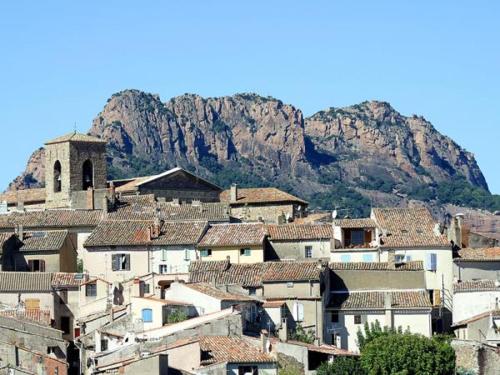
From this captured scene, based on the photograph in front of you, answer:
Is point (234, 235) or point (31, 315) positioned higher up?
point (234, 235)

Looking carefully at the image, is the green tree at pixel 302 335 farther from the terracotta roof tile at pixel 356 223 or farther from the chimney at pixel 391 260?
the terracotta roof tile at pixel 356 223

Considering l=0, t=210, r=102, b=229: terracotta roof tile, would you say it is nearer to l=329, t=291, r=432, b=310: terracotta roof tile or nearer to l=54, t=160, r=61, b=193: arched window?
l=54, t=160, r=61, b=193: arched window

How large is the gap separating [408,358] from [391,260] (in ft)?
34.9

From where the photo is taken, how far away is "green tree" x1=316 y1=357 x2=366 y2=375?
7294 centimetres

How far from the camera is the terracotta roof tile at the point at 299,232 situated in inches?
3511

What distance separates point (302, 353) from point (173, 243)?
53.4ft

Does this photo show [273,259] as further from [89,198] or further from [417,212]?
[89,198]

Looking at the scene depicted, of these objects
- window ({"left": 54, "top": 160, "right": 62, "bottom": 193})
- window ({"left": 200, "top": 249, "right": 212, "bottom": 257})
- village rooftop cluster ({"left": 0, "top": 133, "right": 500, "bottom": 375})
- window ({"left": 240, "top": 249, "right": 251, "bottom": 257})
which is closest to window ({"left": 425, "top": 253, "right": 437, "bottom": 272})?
village rooftop cluster ({"left": 0, "top": 133, "right": 500, "bottom": 375})

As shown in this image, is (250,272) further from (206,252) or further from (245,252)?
(206,252)

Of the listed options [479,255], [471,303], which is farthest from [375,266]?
[479,255]

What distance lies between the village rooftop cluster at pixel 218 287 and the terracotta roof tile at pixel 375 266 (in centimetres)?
8

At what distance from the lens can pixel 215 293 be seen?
257 ft

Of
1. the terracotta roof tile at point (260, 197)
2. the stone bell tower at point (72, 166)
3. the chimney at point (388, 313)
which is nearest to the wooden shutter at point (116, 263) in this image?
the chimney at point (388, 313)

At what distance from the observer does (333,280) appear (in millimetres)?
83938
